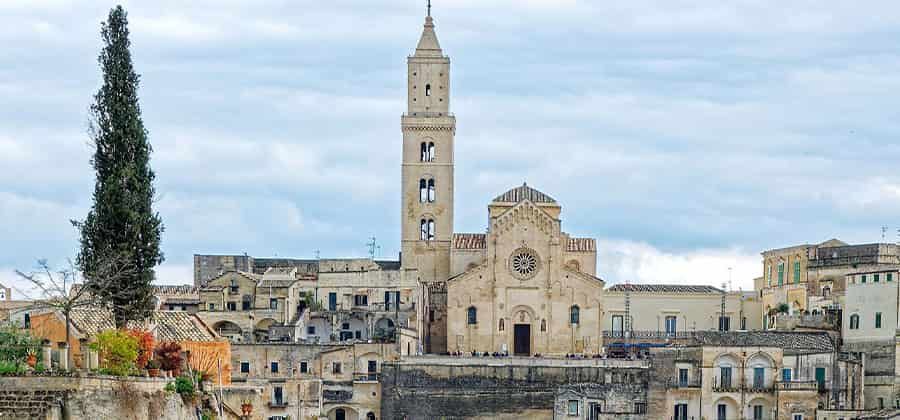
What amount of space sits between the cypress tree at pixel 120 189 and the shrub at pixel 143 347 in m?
1.27

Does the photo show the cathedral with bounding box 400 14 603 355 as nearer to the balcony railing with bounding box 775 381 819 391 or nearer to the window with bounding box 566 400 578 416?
the window with bounding box 566 400 578 416

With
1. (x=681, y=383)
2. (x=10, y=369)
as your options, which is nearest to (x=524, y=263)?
(x=681, y=383)

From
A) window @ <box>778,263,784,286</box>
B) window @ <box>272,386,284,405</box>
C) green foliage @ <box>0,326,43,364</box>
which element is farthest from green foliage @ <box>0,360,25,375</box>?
window @ <box>778,263,784,286</box>

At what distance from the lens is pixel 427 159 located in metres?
95.9

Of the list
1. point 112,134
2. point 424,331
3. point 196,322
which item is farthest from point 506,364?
point 112,134

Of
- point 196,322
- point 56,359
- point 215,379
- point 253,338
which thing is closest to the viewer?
point 56,359

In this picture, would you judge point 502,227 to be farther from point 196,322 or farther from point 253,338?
point 196,322

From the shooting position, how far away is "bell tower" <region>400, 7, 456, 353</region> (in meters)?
95.0

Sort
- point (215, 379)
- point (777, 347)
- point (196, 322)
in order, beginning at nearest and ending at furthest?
point (215, 379) → point (196, 322) → point (777, 347)

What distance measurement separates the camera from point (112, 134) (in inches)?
1882

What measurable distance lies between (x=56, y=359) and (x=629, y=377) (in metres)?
40.8

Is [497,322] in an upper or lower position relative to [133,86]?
lower

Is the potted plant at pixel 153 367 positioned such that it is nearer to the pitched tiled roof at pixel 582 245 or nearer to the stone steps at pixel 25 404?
the stone steps at pixel 25 404

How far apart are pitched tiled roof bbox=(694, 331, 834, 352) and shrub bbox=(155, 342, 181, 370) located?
3644 centimetres
